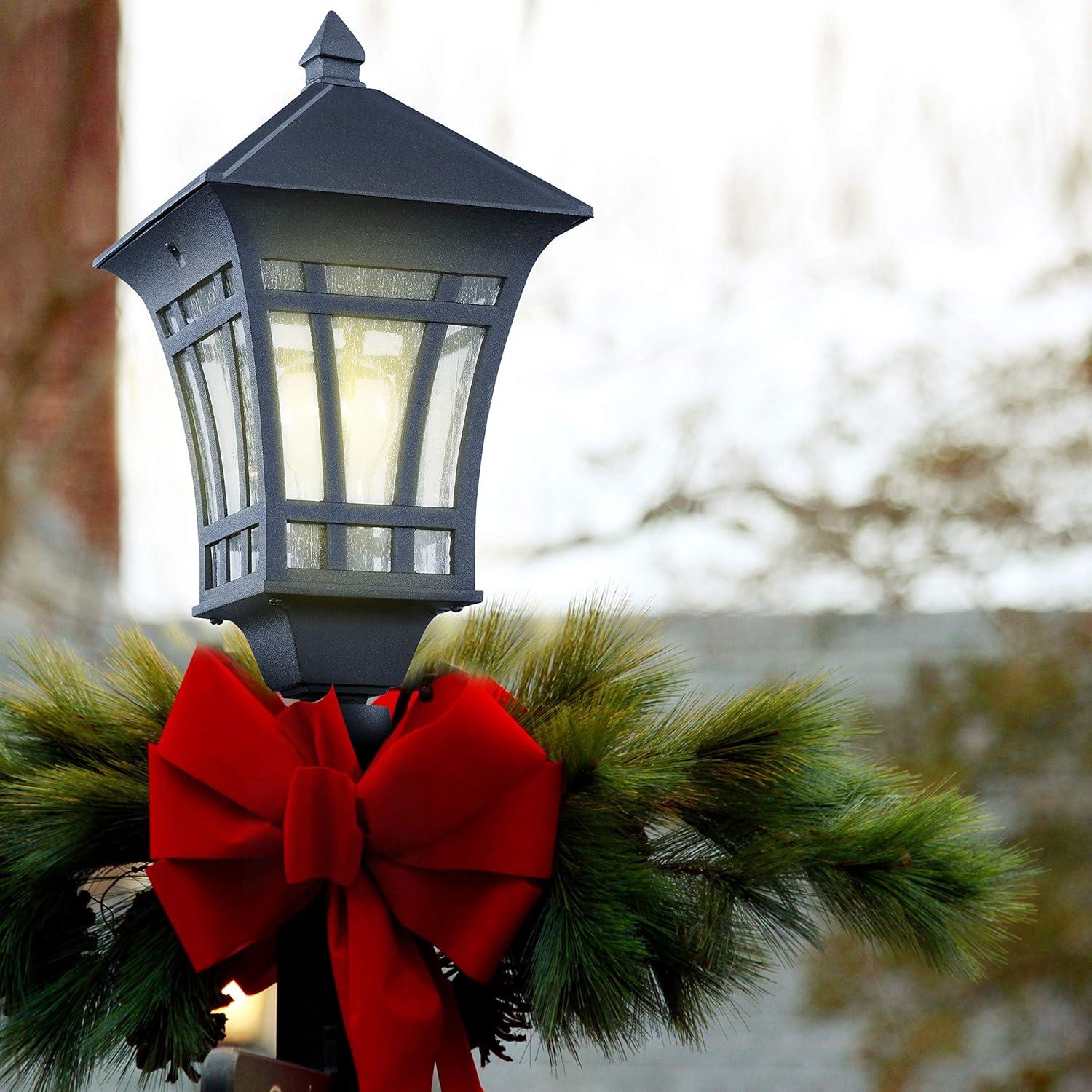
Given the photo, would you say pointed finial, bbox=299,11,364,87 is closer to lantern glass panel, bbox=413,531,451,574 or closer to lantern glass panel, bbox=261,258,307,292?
lantern glass panel, bbox=261,258,307,292

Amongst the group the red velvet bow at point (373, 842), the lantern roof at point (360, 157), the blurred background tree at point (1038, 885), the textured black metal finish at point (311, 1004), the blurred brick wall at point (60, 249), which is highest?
the blurred brick wall at point (60, 249)

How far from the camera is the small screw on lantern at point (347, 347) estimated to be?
27.5 inches

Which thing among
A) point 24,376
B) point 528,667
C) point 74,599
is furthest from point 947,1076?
point 528,667

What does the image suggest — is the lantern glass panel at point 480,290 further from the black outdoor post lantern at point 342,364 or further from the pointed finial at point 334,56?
the pointed finial at point 334,56

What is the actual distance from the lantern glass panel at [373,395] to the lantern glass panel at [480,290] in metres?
0.03

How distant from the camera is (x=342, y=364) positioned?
28.9 inches

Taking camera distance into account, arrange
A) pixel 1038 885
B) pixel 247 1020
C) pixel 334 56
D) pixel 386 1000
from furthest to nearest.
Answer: pixel 1038 885
pixel 247 1020
pixel 334 56
pixel 386 1000

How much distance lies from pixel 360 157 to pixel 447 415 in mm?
135

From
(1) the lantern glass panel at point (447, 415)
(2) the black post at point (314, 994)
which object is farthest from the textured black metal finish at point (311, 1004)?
(1) the lantern glass panel at point (447, 415)

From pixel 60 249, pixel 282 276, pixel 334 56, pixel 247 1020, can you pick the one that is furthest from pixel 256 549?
pixel 60 249

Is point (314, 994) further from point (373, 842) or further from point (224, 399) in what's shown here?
point (224, 399)

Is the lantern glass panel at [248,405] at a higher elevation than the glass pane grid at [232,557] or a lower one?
higher

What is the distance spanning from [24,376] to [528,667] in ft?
9.76

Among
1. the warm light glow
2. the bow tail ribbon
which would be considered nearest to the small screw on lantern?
the bow tail ribbon
